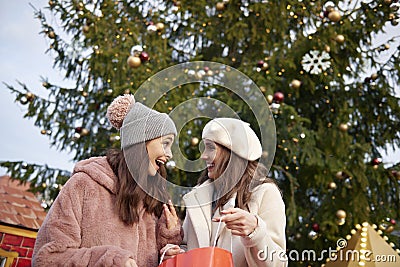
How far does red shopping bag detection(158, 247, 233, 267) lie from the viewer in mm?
1459

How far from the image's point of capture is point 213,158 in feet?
6.14

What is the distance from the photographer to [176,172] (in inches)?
137

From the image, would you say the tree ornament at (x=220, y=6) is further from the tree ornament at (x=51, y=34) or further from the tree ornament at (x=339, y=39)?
the tree ornament at (x=51, y=34)

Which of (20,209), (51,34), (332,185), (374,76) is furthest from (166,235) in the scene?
(374,76)

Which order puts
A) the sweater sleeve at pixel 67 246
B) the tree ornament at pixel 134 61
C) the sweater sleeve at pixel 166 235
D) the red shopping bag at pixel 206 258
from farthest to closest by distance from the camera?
the tree ornament at pixel 134 61, the sweater sleeve at pixel 166 235, the sweater sleeve at pixel 67 246, the red shopping bag at pixel 206 258

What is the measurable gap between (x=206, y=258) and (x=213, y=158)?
503 millimetres

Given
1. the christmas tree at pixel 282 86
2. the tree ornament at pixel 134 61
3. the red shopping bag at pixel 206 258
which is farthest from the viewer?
the christmas tree at pixel 282 86

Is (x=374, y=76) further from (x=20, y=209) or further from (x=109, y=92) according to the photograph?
(x=20, y=209)

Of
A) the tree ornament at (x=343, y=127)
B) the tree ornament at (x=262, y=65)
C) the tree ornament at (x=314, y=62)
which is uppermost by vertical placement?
the tree ornament at (x=314, y=62)

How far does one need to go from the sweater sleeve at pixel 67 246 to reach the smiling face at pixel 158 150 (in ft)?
1.01

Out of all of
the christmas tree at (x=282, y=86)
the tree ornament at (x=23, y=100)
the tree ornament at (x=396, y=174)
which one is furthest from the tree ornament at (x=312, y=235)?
the tree ornament at (x=23, y=100)

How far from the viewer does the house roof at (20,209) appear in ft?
10.2

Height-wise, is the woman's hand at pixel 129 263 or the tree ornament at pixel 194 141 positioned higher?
the tree ornament at pixel 194 141

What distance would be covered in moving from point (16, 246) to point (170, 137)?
1.67 metres
